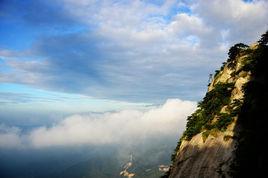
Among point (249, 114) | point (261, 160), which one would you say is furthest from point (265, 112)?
point (261, 160)

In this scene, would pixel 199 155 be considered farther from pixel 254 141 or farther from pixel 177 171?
pixel 254 141

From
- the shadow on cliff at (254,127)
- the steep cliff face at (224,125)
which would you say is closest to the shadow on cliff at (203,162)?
the steep cliff face at (224,125)

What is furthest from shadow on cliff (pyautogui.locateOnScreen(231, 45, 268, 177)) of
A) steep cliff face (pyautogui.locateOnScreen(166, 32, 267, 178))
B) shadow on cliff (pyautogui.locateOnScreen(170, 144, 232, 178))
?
shadow on cliff (pyautogui.locateOnScreen(170, 144, 232, 178))

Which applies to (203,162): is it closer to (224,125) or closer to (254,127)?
(224,125)

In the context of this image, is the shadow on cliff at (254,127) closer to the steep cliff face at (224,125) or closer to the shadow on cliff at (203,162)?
the steep cliff face at (224,125)

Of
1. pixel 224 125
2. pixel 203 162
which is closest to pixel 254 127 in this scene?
pixel 224 125

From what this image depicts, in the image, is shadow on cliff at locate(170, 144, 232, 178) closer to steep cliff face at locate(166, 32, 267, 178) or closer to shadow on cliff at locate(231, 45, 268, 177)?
steep cliff face at locate(166, 32, 267, 178)
